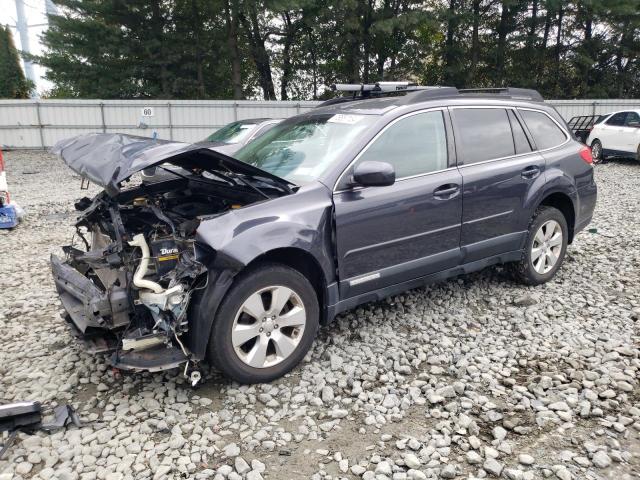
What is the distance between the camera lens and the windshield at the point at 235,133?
993 cm

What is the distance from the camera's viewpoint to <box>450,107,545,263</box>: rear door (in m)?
4.16

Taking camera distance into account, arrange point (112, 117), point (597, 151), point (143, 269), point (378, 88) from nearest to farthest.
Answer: point (143, 269), point (378, 88), point (597, 151), point (112, 117)

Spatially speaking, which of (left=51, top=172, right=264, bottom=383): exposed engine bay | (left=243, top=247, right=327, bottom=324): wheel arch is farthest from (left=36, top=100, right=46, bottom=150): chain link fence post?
(left=243, top=247, right=327, bottom=324): wheel arch

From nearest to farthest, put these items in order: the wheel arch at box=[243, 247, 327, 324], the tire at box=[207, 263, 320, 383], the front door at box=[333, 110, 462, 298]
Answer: the tire at box=[207, 263, 320, 383] → the wheel arch at box=[243, 247, 327, 324] → the front door at box=[333, 110, 462, 298]

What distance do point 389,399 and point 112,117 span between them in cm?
1831

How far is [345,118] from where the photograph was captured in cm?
402

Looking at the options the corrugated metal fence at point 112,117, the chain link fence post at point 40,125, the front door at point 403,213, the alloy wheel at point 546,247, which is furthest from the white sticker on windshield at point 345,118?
the chain link fence post at point 40,125

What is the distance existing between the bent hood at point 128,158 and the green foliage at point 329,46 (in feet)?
62.0

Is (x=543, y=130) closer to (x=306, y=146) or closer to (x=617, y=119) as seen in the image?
(x=306, y=146)

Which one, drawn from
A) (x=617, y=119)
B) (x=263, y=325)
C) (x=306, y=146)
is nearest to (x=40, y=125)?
(x=306, y=146)

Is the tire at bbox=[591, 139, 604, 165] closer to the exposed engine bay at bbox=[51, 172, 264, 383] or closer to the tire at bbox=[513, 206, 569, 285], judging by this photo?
the tire at bbox=[513, 206, 569, 285]

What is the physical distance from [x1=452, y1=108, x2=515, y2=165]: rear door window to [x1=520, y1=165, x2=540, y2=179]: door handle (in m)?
0.20

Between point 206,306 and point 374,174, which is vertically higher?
point 374,174

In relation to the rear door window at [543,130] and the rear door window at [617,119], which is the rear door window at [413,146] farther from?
the rear door window at [617,119]
